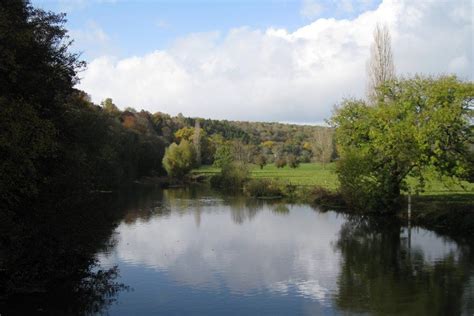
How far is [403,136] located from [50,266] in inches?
763

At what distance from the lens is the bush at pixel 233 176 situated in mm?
50531

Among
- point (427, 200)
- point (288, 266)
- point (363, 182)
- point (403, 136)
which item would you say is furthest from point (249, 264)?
point (427, 200)

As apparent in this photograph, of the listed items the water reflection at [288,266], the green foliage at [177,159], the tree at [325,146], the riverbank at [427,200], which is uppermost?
the tree at [325,146]

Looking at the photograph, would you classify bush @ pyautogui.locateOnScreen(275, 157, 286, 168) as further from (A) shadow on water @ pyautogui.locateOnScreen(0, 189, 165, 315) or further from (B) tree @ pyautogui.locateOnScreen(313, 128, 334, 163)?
(A) shadow on water @ pyautogui.locateOnScreen(0, 189, 165, 315)

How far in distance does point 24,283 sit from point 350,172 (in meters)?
20.8

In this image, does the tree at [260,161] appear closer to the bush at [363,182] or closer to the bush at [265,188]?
the bush at [265,188]

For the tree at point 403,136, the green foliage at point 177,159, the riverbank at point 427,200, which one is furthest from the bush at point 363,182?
the green foliage at point 177,159

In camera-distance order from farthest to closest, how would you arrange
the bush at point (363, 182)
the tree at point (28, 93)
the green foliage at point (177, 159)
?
the green foliage at point (177, 159) → the bush at point (363, 182) → the tree at point (28, 93)

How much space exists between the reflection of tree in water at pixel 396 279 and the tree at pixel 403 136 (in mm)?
5633

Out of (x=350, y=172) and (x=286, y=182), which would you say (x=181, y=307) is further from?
(x=286, y=182)

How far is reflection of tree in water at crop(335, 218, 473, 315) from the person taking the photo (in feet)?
41.9

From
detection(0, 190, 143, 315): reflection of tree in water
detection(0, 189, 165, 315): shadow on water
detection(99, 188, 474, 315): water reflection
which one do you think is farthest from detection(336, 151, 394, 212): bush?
detection(0, 190, 143, 315): reflection of tree in water

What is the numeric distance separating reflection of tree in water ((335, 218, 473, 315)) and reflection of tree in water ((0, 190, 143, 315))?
7018 mm

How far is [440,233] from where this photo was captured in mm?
23422
